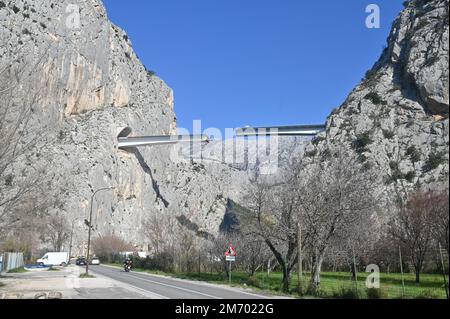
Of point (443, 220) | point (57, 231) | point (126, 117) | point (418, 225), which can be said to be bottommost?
point (443, 220)

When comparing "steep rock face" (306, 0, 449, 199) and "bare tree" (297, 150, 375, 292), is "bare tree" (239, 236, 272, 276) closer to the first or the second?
"steep rock face" (306, 0, 449, 199)

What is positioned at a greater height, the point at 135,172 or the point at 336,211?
the point at 135,172

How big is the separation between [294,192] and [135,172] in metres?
77.3

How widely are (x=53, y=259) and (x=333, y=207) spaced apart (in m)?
44.9

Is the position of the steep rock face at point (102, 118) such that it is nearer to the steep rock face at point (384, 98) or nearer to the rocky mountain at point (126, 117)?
the rocky mountain at point (126, 117)

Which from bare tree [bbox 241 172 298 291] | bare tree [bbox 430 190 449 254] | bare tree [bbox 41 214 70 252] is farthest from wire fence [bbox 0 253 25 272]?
bare tree [bbox 430 190 449 254]

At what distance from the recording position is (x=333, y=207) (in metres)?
24.0

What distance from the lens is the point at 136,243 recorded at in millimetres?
96500

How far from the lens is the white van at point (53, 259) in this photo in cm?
5429

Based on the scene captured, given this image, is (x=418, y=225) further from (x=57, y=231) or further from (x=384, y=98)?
(x=57, y=231)

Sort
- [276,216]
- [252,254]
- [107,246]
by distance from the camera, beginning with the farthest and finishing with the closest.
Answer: [107,246]
[252,254]
[276,216]

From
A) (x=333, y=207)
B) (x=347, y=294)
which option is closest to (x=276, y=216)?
(x=333, y=207)
